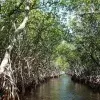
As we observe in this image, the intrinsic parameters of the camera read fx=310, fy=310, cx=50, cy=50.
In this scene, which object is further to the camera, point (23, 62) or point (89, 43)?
point (89, 43)

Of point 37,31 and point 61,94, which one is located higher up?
point 37,31

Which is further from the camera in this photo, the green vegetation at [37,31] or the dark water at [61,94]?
the dark water at [61,94]

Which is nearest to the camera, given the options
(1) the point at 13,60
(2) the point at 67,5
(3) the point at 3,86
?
(3) the point at 3,86

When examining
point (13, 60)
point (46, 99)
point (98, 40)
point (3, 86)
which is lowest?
point (46, 99)

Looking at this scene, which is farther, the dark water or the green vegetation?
the dark water

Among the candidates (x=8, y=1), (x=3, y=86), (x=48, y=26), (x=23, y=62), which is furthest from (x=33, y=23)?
(x=3, y=86)

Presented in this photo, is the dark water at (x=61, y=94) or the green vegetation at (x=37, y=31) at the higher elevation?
the green vegetation at (x=37, y=31)

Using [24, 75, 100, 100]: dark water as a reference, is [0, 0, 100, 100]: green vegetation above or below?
above

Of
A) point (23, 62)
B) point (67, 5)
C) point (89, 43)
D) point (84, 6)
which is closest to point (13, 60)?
point (23, 62)

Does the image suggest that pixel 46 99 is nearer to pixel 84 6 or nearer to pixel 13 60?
pixel 13 60

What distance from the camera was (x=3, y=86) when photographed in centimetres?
1997

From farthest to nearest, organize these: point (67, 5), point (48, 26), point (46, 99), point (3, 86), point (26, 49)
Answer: point (48, 26) → point (26, 49) → point (46, 99) → point (67, 5) → point (3, 86)

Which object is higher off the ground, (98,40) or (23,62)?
(98,40)

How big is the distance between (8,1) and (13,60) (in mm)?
5668
